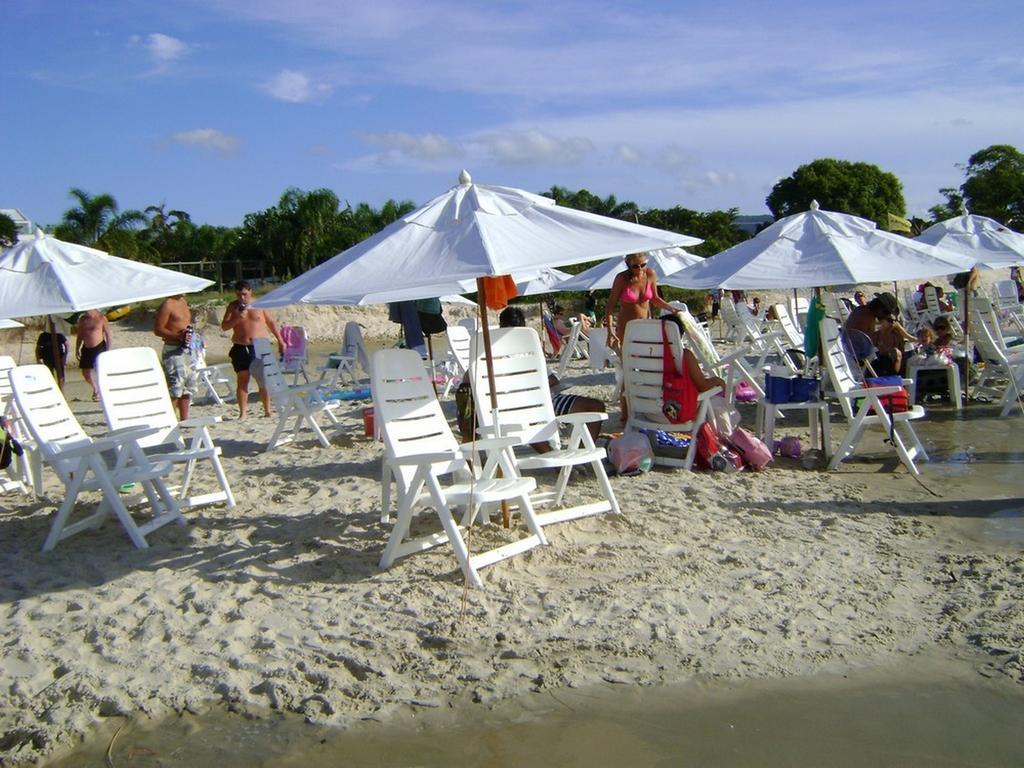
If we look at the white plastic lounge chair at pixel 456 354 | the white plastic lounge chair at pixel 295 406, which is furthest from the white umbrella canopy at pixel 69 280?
the white plastic lounge chair at pixel 456 354

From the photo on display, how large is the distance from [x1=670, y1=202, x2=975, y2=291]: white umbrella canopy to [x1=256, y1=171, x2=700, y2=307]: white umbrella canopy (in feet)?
6.41

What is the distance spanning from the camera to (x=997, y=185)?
4425 cm

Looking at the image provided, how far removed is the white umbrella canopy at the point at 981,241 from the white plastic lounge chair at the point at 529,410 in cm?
610

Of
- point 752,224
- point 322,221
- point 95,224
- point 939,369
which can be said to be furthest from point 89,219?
point 752,224

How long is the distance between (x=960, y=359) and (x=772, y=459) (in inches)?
168

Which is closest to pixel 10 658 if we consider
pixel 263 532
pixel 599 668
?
pixel 263 532

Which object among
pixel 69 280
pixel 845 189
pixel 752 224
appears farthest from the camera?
pixel 752 224

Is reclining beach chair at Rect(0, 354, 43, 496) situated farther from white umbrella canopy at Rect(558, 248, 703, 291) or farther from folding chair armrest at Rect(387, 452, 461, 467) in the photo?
white umbrella canopy at Rect(558, 248, 703, 291)

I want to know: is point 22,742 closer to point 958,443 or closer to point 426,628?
point 426,628

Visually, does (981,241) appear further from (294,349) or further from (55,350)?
(55,350)

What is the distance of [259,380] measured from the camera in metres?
9.72

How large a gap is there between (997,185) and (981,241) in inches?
1496

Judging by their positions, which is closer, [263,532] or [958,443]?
[263,532]

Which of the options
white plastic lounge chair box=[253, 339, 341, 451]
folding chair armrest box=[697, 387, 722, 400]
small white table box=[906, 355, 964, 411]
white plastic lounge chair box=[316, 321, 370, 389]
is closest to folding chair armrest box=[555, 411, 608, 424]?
folding chair armrest box=[697, 387, 722, 400]
